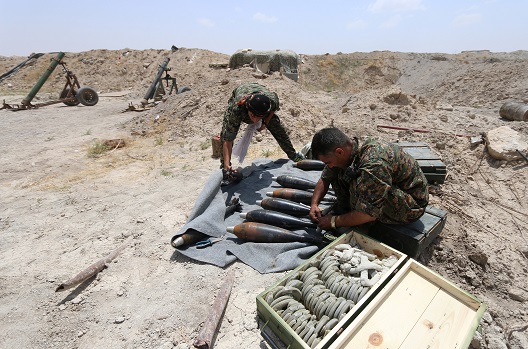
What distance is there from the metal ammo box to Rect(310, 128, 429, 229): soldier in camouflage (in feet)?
1.74

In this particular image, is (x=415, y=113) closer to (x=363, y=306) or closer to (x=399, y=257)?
(x=399, y=257)

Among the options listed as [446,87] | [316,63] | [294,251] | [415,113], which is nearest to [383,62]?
[316,63]

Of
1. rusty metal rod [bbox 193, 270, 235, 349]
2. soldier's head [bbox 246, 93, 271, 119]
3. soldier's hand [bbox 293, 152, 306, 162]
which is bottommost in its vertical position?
rusty metal rod [bbox 193, 270, 235, 349]

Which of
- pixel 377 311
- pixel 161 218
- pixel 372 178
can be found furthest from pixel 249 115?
pixel 377 311

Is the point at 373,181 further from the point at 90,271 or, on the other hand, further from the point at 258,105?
the point at 90,271

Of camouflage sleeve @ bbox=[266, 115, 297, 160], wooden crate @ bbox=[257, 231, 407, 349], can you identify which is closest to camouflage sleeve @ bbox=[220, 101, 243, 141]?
camouflage sleeve @ bbox=[266, 115, 297, 160]

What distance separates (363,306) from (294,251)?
1166mm

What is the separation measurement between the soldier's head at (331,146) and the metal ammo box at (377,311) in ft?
3.02

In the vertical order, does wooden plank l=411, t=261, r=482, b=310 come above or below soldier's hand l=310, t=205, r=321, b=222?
below

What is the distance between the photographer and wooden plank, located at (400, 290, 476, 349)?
1950 millimetres

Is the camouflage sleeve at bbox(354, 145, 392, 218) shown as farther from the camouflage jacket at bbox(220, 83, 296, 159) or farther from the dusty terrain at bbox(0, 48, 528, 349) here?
the camouflage jacket at bbox(220, 83, 296, 159)

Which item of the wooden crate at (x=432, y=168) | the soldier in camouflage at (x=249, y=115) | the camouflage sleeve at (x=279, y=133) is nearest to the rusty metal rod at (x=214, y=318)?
the soldier in camouflage at (x=249, y=115)

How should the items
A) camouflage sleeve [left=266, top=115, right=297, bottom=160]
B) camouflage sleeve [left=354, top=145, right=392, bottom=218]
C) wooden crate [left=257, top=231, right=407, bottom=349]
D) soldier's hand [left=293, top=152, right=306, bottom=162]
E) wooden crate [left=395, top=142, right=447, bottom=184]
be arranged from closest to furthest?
wooden crate [left=257, top=231, right=407, bottom=349], camouflage sleeve [left=354, top=145, right=392, bottom=218], wooden crate [left=395, top=142, right=447, bottom=184], camouflage sleeve [left=266, top=115, right=297, bottom=160], soldier's hand [left=293, top=152, right=306, bottom=162]

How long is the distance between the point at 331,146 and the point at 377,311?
1.42 meters
